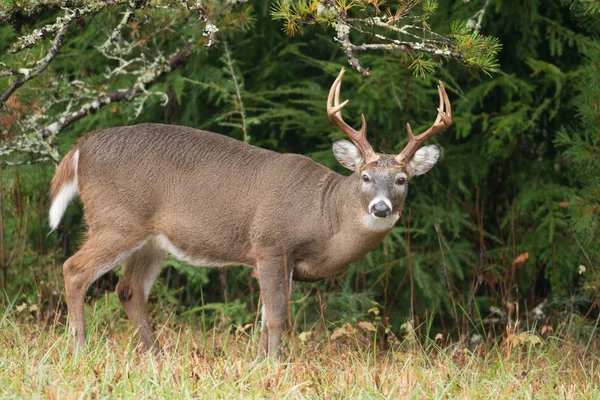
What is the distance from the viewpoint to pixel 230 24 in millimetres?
6324

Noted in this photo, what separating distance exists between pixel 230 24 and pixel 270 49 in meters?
1.21

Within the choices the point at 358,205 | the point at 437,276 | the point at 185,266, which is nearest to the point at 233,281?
the point at 185,266

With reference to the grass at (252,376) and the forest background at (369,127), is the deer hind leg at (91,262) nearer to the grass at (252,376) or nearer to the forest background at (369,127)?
the grass at (252,376)

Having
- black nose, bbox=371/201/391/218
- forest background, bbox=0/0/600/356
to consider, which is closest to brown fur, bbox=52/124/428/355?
black nose, bbox=371/201/391/218

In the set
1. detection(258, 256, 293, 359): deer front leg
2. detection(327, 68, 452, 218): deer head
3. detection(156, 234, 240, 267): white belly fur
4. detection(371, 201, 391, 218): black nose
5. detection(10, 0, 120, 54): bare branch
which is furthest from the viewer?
detection(156, 234, 240, 267): white belly fur

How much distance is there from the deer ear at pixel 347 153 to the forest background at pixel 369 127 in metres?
1.06

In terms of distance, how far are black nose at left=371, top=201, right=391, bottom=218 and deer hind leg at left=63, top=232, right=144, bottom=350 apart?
132 cm

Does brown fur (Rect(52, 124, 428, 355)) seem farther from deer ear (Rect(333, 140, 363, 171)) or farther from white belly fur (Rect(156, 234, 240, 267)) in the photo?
deer ear (Rect(333, 140, 363, 171))

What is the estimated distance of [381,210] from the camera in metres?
4.96

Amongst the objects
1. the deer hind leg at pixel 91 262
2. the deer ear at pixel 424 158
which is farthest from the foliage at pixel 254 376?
the deer ear at pixel 424 158

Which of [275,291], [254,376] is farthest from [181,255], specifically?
[254,376]

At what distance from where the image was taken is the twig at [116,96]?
6.55 meters

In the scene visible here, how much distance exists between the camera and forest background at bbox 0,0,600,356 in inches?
258

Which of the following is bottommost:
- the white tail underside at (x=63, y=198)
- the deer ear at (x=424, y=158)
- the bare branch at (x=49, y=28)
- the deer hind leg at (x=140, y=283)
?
the deer hind leg at (x=140, y=283)
